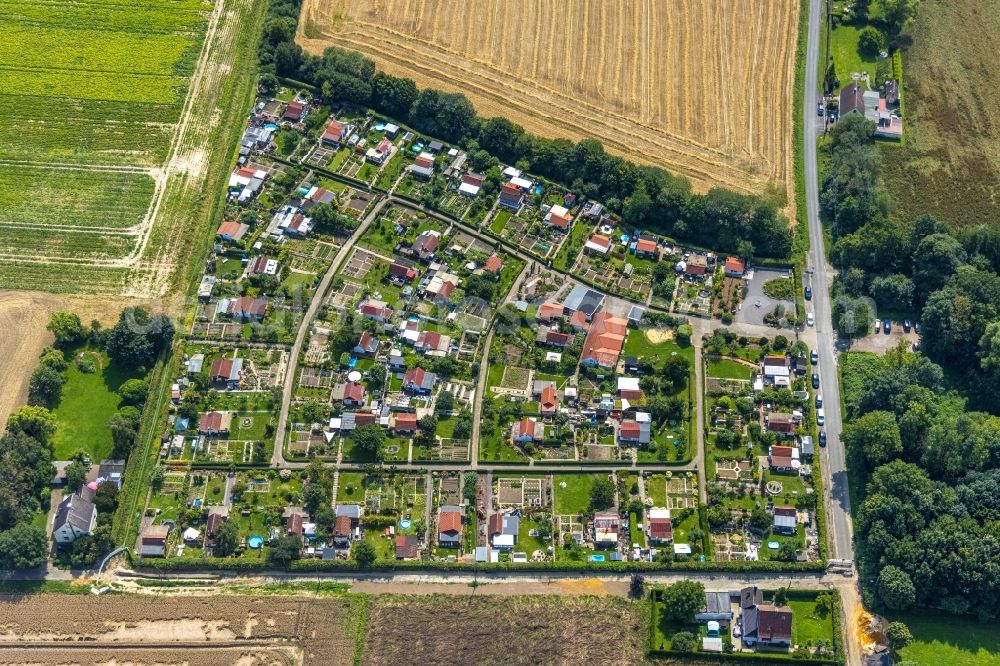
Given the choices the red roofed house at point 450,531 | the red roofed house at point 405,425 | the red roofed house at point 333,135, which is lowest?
the red roofed house at point 450,531

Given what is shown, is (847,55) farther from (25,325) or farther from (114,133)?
(25,325)

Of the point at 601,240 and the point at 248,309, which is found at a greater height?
the point at 601,240

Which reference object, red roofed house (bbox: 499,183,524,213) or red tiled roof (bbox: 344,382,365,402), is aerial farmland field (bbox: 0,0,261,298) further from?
red roofed house (bbox: 499,183,524,213)

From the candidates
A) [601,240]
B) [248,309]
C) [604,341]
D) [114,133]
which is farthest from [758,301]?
[114,133]

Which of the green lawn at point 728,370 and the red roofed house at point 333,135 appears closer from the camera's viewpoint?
the green lawn at point 728,370

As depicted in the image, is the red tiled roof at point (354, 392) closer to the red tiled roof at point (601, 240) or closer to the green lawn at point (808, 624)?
the red tiled roof at point (601, 240)

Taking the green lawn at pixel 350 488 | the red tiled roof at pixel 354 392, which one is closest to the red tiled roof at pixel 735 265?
the red tiled roof at pixel 354 392
